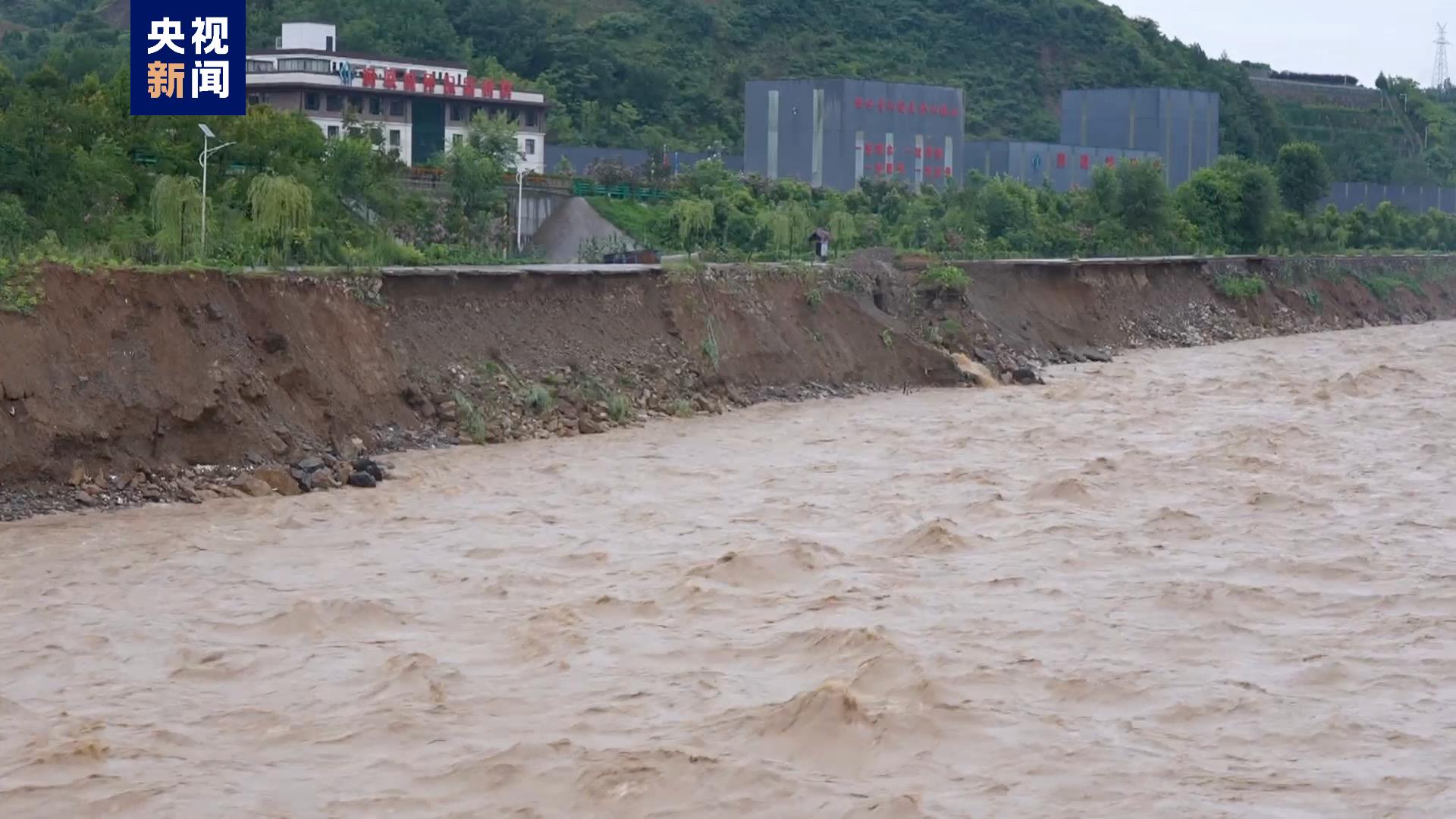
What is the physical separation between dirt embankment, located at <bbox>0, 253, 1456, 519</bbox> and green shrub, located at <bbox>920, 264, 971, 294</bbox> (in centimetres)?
19

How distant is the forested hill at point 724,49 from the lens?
7881 cm

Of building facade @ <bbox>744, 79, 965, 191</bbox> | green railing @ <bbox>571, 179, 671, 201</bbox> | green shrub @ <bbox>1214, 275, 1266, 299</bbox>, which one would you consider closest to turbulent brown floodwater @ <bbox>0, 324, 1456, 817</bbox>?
green shrub @ <bbox>1214, 275, 1266, 299</bbox>

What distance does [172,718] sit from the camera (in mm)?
11148

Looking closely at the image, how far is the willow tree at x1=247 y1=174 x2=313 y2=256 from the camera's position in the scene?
2530 cm

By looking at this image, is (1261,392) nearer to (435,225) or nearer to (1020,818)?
(435,225)

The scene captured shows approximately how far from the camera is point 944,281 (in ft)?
109

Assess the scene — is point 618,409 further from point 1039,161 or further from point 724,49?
point 724,49

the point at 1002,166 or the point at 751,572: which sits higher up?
the point at 1002,166

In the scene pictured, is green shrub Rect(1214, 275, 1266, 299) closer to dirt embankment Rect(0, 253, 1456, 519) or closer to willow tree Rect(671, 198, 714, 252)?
dirt embankment Rect(0, 253, 1456, 519)

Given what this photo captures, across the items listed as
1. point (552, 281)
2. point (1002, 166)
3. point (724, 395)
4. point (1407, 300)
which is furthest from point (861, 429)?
point (1002, 166)

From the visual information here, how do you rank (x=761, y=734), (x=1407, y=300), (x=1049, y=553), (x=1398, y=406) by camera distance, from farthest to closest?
(x=1407, y=300) < (x=1398, y=406) < (x=1049, y=553) < (x=761, y=734)

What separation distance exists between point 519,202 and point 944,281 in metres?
14.4

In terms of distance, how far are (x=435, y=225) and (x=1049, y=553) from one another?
24506 mm

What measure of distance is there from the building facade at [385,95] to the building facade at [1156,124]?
25.3 meters
